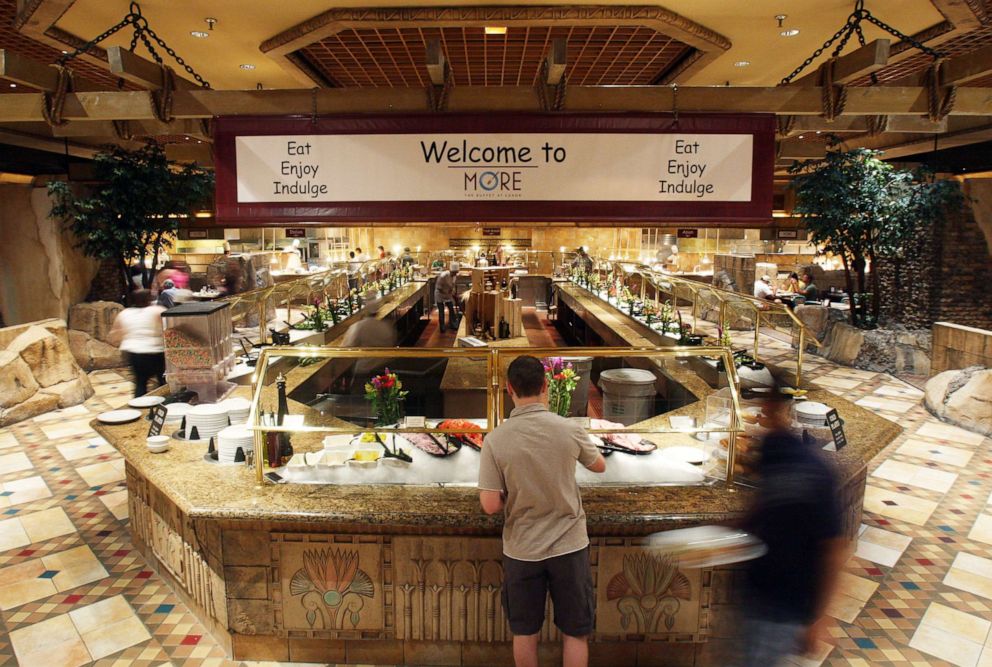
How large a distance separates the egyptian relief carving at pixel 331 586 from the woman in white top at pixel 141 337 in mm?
3611

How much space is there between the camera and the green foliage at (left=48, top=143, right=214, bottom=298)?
8.45 meters

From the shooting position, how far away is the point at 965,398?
22.9 ft

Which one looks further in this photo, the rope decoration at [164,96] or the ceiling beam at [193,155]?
the ceiling beam at [193,155]

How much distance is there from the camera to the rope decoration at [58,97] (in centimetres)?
307

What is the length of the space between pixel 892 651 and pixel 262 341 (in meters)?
5.04

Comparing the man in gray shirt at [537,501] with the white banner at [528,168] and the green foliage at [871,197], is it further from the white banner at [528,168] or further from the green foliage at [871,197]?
the green foliage at [871,197]

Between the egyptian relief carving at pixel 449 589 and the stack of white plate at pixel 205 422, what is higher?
the stack of white plate at pixel 205 422

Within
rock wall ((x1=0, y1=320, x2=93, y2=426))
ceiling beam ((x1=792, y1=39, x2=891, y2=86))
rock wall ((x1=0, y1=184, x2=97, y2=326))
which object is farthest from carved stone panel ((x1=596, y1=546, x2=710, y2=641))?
rock wall ((x1=0, y1=184, x2=97, y2=326))

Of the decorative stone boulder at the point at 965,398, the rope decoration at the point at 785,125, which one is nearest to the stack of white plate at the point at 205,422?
the rope decoration at the point at 785,125

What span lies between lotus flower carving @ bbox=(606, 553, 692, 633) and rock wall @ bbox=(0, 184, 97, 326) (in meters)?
10.1

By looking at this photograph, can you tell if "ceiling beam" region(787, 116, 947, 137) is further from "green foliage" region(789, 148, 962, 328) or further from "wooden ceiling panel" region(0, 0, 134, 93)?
"green foliage" region(789, 148, 962, 328)

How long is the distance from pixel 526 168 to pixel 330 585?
214 centimetres

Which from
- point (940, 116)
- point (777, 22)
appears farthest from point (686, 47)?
point (940, 116)

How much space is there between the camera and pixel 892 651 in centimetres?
318
